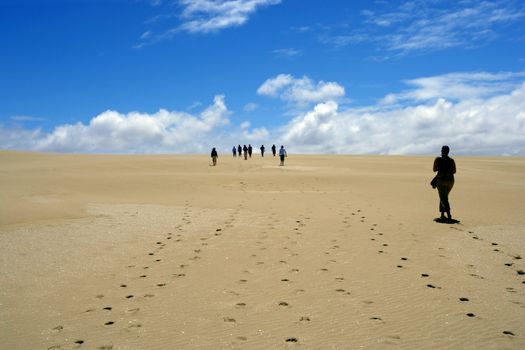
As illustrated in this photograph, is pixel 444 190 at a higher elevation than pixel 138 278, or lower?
higher

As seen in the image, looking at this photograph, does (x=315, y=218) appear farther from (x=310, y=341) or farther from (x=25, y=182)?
(x=25, y=182)

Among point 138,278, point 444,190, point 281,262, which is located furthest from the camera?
point 444,190

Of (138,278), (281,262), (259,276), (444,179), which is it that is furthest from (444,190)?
(138,278)

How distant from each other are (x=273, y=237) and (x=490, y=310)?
603 centimetres

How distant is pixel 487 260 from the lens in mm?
8992

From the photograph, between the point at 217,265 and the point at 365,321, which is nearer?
the point at 365,321

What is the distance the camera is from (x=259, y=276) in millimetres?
7891

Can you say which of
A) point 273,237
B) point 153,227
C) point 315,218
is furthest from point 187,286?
point 315,218

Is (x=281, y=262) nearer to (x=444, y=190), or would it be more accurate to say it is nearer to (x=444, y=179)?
(x=444, y=190)

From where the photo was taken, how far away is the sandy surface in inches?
214

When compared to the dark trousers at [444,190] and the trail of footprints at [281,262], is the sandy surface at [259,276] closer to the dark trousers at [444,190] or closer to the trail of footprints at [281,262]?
the trail of footprints at [281,262]

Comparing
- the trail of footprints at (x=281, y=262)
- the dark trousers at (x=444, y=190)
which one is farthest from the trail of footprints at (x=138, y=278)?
the dark trousers at (x=444, y=190)

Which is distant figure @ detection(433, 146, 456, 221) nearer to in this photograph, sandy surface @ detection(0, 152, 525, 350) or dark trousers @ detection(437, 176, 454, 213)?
dark trousers @ detection(437, 176, 454, 213)

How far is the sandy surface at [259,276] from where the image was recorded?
17.8ft
